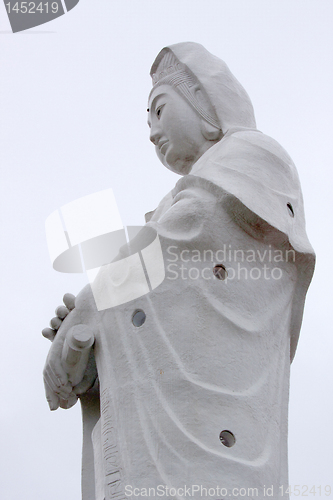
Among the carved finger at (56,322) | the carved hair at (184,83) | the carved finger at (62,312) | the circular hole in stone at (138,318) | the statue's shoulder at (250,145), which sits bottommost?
the carved finger at (56,322)

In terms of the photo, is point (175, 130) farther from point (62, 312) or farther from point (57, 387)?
point (57, 387)

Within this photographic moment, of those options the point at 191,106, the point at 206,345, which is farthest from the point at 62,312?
the point at 191,106

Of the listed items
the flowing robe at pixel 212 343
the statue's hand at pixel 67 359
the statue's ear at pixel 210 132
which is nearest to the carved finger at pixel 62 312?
the statue's hand at pixel 67 359

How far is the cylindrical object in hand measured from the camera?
4484mm

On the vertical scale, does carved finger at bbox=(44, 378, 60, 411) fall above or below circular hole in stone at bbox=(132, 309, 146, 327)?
below

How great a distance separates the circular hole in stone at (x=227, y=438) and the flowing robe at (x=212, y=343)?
33 millimetres

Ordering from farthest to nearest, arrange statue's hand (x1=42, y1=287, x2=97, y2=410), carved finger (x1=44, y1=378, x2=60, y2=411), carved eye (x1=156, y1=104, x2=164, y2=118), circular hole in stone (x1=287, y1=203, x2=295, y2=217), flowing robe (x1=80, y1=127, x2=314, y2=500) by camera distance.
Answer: carved eye (x1=156, y1=104, x2=164, y2=118) < circular hole in stone (x1=287, y1=203, x2=295, y2=217) < carved finger (x1=44, y1=378, x2=60, y2=411) < statue's hand (x1=42, y1=287, x2=97, y2=410) < flowing robe (x1=80, y1=127, x2=314, y2=500)

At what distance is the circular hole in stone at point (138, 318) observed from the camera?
14.7 feet

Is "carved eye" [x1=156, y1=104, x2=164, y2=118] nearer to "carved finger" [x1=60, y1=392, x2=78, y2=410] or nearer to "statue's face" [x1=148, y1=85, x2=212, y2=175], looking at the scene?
"statue's face" [x1=148, y1=85, x2=212, y2=175]

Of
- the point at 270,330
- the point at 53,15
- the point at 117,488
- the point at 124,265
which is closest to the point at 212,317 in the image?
the point at 270,330

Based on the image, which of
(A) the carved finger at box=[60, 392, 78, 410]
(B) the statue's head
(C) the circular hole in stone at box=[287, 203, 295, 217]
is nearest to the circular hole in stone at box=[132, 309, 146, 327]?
(A) the carved finger at box=[60, 392, 78, 410]

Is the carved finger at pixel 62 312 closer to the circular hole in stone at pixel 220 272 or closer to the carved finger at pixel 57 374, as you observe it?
the carved finger at pixel 57 374

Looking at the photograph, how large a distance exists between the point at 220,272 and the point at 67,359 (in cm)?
117

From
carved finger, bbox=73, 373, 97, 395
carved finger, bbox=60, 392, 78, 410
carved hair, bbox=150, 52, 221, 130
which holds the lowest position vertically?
carved finger, bbox=60, 392, 78, 410
